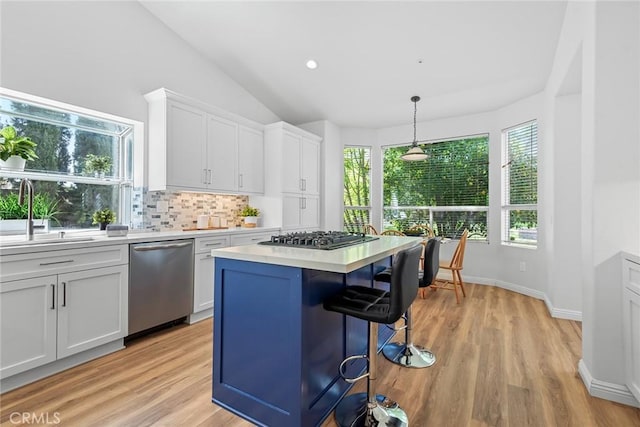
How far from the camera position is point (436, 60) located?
359cm

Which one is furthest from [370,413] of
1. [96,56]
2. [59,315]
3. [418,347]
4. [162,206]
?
[96,56]

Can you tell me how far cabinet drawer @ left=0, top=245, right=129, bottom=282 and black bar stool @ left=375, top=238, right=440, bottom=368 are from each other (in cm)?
214

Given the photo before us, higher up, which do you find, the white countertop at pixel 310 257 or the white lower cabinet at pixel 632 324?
the white countertop at pixel 310 257

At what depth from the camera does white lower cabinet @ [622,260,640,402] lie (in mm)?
1723

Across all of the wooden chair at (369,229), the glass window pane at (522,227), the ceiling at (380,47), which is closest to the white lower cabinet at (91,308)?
the ceiling at (380,47)

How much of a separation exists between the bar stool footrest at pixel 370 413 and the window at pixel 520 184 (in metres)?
3.54

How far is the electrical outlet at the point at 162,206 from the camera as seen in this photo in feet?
11.5

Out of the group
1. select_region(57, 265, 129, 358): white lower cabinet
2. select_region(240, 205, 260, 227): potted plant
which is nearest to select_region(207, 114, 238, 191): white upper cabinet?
select_region(240, 205, 260, 227): potted plant

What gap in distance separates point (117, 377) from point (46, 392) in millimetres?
383

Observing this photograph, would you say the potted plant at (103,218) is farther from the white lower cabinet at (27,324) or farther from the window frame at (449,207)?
the window frame at (449,207)

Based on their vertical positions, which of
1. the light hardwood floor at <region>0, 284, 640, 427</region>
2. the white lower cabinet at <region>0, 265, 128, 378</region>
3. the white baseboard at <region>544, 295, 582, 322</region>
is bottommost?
the light hardwood floor at <region>0, 284, 640, 427</region>

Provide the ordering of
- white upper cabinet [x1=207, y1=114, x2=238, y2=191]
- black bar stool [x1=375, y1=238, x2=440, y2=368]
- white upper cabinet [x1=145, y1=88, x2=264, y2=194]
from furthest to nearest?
white upper cabinet [x1=207, y1=114, x2=238, y2=191] < white upper cabinet [x1=145, y1=88, x2=264, y2=194] < black bar stool [x1=375, y1=238, x2=440, y2=368]

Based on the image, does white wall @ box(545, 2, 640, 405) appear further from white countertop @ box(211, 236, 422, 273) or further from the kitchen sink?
the kitchen sink

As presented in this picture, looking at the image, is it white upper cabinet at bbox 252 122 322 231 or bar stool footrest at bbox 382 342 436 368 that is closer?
bar stool footrest at bbox 382 342 436 368
